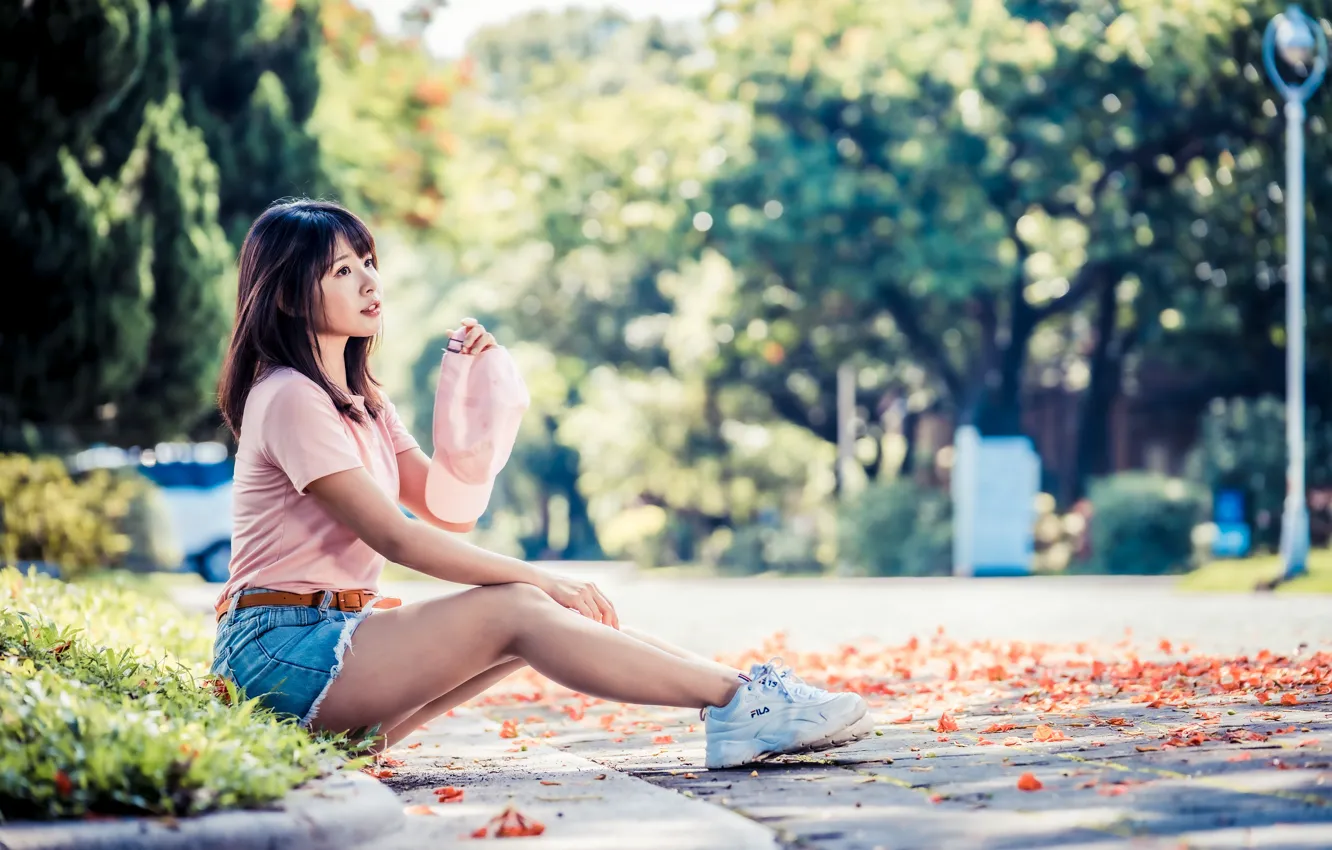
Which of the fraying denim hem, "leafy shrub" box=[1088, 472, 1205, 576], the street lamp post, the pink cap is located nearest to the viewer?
the fraying denim hem

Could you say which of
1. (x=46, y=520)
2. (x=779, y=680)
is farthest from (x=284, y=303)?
(x=46, y=520)

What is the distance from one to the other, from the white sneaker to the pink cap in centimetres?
103

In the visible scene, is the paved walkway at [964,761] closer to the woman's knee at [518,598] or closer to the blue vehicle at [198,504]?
the woman's knee at [518,598]

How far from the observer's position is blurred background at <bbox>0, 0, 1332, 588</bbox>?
51.0 ft

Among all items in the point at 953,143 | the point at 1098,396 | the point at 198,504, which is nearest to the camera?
the point at 198,504

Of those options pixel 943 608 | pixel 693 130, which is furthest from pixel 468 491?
pixel 693 130

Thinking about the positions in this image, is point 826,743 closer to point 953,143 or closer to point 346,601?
point 346,601

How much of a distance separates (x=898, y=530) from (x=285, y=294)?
2393cm

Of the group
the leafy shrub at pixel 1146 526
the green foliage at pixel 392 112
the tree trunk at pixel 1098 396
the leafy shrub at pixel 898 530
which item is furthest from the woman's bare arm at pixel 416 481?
the tree trunk at pixel 1098 396

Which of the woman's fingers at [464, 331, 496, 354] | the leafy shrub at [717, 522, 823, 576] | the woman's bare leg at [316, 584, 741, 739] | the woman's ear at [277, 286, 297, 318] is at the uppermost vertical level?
the woman's ear at [277, 286, 297, 318]

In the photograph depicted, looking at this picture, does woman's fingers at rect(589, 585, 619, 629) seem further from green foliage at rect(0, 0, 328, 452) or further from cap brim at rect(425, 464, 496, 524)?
green foliage at rect(0, 0, 328, 452)

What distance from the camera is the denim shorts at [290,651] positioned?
4.98m

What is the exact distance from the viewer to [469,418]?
216 inches

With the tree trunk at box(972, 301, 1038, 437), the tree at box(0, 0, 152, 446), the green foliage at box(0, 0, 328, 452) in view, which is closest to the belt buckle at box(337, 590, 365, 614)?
the green foliage at box(0, 0, 328, 452)
